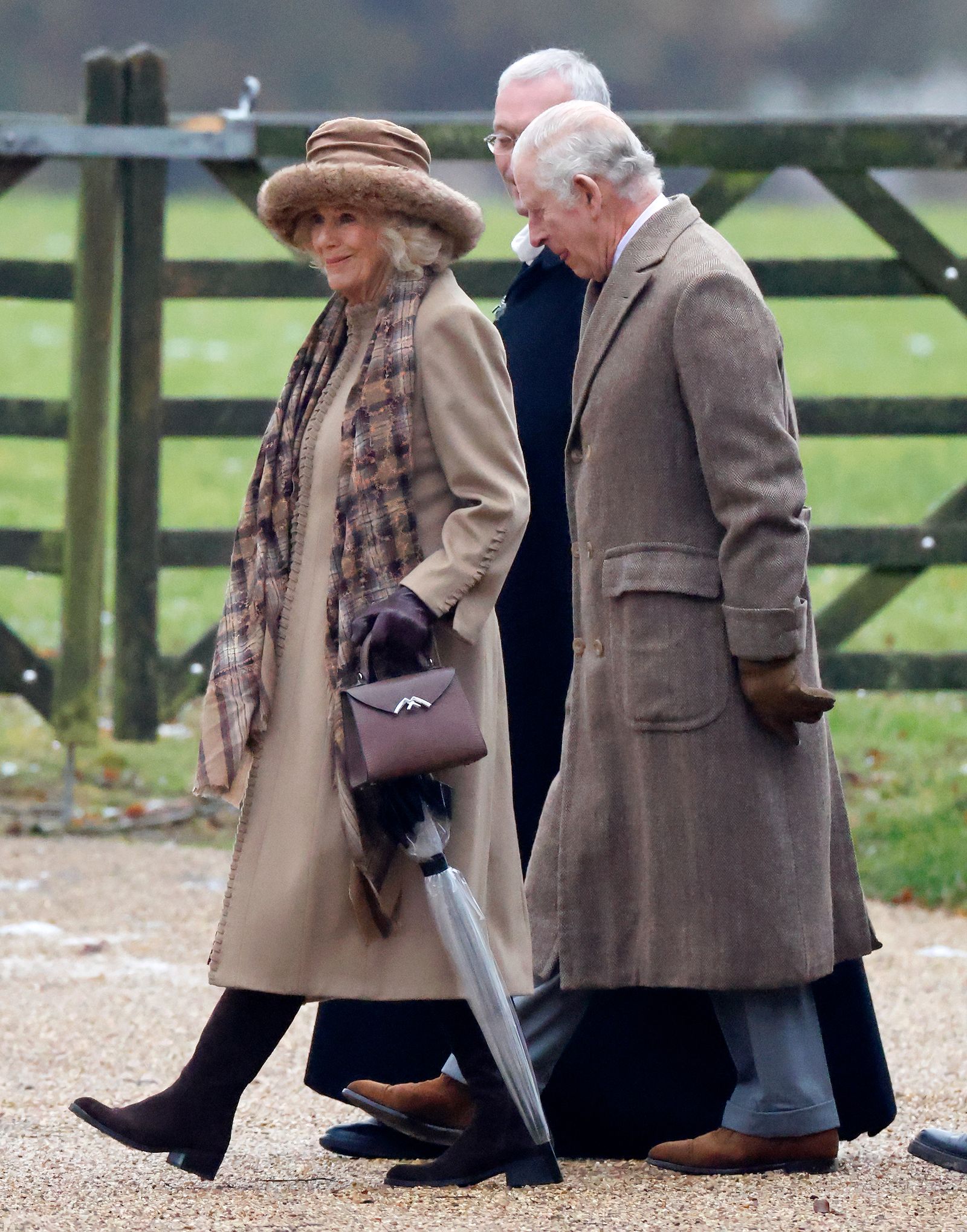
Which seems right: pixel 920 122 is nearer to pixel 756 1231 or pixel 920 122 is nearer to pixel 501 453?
pixel 501 453

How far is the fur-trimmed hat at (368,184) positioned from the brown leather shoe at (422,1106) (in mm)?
1264

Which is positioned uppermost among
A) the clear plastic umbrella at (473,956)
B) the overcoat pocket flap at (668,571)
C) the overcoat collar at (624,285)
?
the overcoat collar at (624,285)

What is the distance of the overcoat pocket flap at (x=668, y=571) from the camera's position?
9.32 ft

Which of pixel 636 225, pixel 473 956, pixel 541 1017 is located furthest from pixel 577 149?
pixel 541 1017

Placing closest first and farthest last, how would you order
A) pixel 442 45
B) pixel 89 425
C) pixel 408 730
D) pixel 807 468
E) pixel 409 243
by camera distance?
pixel 408 730 → pixel 409 243 → pixel 89 425 → pixel 807 468 → pixel 442 45

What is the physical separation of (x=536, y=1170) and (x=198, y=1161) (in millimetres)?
468

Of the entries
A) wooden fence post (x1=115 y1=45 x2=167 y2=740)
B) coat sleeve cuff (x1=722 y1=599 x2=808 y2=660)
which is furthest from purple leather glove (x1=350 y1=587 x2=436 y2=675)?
wooden fence post (x1=115 y1=45 x2=167 y2=740)

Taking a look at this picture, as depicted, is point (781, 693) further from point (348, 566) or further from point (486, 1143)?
point (486, 1143)

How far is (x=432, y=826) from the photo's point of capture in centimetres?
276

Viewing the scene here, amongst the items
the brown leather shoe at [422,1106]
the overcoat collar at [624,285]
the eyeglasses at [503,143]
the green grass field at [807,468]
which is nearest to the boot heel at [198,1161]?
the brown leather shoe at [422,1106]

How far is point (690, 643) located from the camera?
2.84 metres

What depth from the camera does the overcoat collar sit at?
9.55 feet

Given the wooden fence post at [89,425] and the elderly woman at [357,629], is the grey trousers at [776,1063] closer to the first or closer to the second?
the elderly woman at [357,629]

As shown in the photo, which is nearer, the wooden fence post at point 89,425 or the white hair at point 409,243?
the white hair at point 409,243
